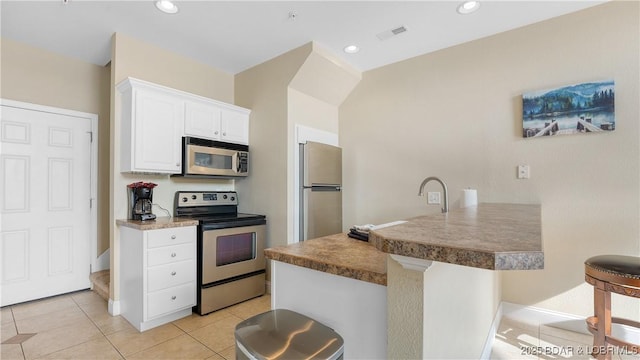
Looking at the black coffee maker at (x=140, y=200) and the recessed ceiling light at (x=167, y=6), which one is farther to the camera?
the black coffee maker at (x=140, y=200)

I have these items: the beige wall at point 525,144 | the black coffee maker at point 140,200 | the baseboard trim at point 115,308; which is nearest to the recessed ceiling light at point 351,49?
the beige wall at point 525,144

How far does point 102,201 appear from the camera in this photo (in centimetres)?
342

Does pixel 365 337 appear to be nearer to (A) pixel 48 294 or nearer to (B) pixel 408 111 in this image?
(B) pixel 408 111

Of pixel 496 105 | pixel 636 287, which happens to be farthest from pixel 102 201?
pixel 636 287

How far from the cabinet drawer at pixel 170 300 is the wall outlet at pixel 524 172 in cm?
311

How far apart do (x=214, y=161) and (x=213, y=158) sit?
33mm

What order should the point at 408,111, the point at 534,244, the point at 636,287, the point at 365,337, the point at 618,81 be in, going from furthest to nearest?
the point at 408,111 < the point at 618,81 < the point at 636,287 < the point at 365,337 < the point at 534,244

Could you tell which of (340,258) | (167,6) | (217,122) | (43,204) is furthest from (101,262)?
(340,258)

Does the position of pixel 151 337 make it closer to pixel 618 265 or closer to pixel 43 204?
pixel 43 204

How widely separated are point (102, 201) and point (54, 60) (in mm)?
1584

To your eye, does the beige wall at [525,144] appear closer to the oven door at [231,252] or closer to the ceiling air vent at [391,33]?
the ceiling air vent at [391,33]

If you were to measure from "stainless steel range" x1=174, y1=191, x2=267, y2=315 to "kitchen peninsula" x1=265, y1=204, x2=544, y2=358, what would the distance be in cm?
152

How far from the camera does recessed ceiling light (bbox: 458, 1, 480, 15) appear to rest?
2.32m

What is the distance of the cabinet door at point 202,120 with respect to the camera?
3.03 m
